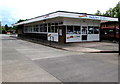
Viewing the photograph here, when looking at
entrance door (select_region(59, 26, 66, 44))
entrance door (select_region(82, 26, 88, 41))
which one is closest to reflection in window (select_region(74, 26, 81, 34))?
entrance door (select_region(82, 26, 88, 41))

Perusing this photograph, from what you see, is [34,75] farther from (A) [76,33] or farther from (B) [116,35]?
(B) [116,35]

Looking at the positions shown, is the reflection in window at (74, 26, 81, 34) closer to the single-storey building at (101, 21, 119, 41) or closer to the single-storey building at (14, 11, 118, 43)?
the single-storey building at (14, 11, 118, 43)

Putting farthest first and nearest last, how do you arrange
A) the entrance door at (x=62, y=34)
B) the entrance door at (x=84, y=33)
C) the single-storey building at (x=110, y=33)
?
the single-storey building at (x=110, y=33), the entrance door at (x=84, y=33), the entrance door at (x=62, y=34)

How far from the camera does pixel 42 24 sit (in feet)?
82.8

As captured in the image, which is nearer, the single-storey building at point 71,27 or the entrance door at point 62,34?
the single-storey building at point 71,27

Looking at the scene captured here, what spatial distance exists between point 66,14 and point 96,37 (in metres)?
7.74

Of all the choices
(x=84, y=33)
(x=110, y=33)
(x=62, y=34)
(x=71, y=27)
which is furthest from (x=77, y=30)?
(x=110, y=33)

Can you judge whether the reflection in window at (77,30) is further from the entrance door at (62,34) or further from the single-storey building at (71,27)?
the entrance door at (62,34)

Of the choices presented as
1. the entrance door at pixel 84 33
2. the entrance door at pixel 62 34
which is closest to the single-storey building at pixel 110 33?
the entrance door at pixel 84 33

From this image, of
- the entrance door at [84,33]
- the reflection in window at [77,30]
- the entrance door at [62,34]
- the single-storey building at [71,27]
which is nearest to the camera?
the single-storey building at [71,27]

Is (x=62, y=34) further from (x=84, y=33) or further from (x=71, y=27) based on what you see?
(x=84, y=33)

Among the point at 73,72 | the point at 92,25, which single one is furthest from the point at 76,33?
the point at 73,72

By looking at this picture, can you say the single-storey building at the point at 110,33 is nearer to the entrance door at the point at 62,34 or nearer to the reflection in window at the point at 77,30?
the reflection in window at the point at 77,30

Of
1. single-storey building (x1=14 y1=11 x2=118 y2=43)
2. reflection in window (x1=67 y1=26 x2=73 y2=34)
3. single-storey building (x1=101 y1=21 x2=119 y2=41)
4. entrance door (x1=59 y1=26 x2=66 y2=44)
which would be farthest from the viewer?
single-storey building (x1=101 y1=21 x2=119 y2=41)
